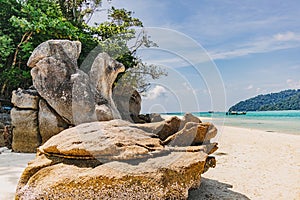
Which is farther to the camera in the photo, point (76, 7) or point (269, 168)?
point (76, 7)

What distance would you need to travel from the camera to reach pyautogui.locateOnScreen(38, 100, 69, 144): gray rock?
7.79 metres

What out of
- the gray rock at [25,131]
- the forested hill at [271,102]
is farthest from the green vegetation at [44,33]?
the forested hill at [271,102]

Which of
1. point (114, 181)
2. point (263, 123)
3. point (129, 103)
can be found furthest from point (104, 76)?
point (263, 123)

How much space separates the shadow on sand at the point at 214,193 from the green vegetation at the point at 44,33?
4.75 meters

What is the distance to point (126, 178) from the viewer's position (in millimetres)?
3221

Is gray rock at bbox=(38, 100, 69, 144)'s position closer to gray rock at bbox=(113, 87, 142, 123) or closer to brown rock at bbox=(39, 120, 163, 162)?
brown rock at bbox=(39, 120, 163, 162)

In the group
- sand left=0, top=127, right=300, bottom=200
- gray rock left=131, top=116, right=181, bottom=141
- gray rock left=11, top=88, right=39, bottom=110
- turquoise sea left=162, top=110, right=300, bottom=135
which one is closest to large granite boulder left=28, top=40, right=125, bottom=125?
gray rock left=11, top=88, right=39, bottom=110

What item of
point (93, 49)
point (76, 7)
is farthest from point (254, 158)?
point (76, 7)

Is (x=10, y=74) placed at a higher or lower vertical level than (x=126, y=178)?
higher

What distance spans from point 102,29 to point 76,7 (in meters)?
3.13

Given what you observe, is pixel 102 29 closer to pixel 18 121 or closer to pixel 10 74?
pixel 10 74

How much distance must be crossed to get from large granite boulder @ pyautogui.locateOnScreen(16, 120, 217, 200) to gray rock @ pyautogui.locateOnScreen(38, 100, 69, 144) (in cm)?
377

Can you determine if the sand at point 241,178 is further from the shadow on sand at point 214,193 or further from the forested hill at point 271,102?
the forested hill at point 271,102

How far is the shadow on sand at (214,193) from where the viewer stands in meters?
4.23
